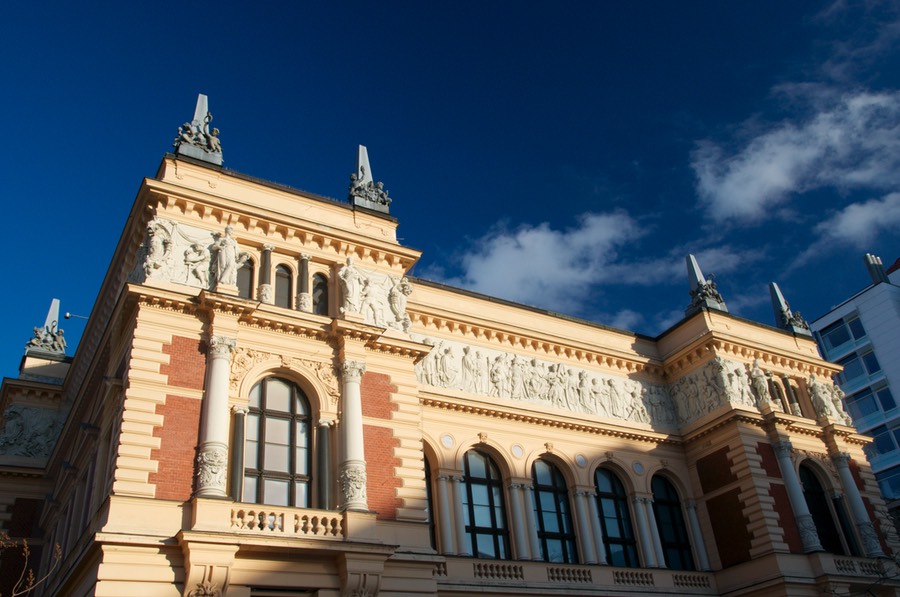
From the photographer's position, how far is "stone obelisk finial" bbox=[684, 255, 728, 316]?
1431 inches

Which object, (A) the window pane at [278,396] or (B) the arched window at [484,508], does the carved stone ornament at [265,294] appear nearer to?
(A) the window pane at [278,396]

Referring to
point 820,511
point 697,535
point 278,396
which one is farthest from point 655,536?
point 278,396

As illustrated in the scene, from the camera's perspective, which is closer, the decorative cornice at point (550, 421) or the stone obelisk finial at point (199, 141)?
the stone obelisk finial at point (199, 141)

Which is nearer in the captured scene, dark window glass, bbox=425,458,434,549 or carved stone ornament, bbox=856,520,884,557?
dark window glass, bbox=425,458,434,549

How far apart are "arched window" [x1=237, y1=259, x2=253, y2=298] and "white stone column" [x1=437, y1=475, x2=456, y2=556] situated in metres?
9.04

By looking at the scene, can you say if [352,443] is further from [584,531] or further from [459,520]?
[584,531]

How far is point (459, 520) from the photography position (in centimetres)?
2695

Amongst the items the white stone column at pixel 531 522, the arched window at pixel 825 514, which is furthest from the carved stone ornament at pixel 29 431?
the arched window at pixel 825 514

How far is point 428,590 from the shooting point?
2109 centimetres

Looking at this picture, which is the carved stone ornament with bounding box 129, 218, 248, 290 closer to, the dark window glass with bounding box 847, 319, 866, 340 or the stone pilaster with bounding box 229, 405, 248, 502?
the stone pilaster with bounding box 229, 405, 248, 502

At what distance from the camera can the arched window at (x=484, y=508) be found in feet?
89.9

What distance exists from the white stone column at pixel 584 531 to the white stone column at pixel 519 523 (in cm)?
244

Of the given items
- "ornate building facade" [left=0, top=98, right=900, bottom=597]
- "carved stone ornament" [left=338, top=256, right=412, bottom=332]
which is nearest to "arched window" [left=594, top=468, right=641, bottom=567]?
"ornate building facade" [left=0, top=98, right=900, bottom=597]

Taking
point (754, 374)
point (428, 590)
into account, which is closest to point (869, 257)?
point (754, 374)
